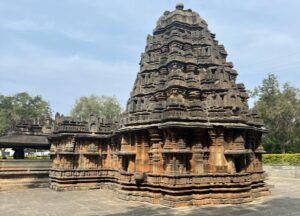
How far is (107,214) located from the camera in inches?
506

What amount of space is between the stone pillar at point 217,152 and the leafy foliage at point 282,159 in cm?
2061

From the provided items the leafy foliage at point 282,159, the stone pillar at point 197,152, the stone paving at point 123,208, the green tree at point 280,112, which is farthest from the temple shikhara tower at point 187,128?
the green tree at point 280,112

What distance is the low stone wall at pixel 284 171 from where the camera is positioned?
31.3m

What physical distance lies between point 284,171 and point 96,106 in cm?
4022

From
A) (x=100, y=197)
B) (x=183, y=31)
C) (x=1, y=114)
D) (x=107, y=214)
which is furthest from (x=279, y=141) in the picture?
(x=1, y=114)

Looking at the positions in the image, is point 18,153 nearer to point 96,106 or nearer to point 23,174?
point 23,174

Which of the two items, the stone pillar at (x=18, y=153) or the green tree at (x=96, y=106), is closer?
the stone pillar at (x=18, y=153)

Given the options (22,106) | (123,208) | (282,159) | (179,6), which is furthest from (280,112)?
(22,106)

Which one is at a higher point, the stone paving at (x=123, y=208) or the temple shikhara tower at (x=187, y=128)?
the temple shikhara tower at (x=187, y=128)

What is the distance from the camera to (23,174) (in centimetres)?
2391

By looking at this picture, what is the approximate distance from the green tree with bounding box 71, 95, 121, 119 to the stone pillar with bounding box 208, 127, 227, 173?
151ft

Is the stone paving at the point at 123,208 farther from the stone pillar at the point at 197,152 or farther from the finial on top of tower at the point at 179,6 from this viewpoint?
the finial on top of tower at the point at 179,6

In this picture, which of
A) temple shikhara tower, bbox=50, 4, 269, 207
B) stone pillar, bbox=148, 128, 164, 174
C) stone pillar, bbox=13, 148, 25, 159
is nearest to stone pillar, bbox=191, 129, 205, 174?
temple shikhara tower, bbox=50, 4, 269, 207

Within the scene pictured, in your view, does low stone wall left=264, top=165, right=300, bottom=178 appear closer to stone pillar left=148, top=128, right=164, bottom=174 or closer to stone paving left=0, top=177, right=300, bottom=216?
stone paving left=0, top=177, right=300, bottom=216
